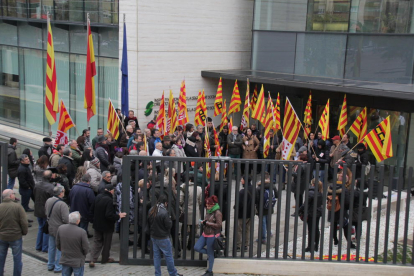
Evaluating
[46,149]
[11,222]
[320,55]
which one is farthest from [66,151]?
[320,55]

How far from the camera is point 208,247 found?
9.30 m

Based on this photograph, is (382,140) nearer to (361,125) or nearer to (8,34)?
(361,125)

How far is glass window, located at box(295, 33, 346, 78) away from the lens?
18500 millimetres

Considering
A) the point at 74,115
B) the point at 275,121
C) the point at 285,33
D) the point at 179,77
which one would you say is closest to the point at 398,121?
the point at 275,121

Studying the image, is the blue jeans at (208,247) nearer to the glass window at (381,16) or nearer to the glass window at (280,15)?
the glass window at (381,16)

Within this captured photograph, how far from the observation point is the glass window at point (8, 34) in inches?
936

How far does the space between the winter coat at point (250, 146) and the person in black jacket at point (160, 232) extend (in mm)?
7355

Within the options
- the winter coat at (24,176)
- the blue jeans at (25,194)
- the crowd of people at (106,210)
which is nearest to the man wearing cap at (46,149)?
the crowd of people at (106,210)

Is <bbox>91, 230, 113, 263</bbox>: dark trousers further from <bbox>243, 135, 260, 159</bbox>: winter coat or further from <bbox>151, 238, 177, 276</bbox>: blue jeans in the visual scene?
<bbox>243, 135, 260, 159</bbox>: winter coat

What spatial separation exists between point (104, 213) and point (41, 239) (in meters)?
1.76

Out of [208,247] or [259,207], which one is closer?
[208,247]

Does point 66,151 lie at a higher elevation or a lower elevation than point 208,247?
higher

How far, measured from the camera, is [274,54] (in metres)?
20.4

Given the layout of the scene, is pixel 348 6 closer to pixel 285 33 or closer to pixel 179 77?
pixel 285 33
